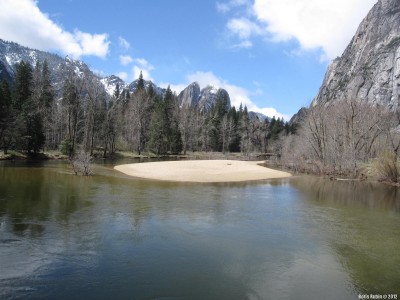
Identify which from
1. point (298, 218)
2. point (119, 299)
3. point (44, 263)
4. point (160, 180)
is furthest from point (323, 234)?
point (160, 180)

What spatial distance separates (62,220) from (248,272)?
877 centimetres

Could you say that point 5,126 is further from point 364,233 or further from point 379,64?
point 379,64

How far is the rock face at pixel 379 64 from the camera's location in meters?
154

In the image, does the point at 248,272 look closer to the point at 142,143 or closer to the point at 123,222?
the point at 123,222

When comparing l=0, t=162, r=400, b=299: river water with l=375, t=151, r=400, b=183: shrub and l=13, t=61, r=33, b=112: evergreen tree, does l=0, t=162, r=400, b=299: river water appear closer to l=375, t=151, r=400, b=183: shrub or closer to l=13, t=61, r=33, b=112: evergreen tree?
l=375, t=151, r=400, b=183: shrub

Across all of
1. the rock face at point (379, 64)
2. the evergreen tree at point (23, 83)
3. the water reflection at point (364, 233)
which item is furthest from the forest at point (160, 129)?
the rock face at point (379, 64)

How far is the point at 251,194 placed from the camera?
26.4 metres

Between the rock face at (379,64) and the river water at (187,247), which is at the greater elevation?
the rock face at (379,64)

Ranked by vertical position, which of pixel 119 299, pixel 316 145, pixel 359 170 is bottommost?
pixel 119 299

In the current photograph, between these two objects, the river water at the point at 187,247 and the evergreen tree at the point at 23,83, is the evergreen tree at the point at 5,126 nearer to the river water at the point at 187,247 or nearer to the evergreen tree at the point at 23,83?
the evergreen tree at the point at 23,83

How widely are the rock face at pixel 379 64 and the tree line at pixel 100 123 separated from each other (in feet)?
161

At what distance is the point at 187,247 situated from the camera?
12.6m

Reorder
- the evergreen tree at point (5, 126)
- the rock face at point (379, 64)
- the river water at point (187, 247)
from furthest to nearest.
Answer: the rock face at point (379, 64) → the evergreen tree at point (5, 126) → the river water at point (187, 247)

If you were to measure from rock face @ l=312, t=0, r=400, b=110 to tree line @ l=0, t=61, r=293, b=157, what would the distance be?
49079 mm
